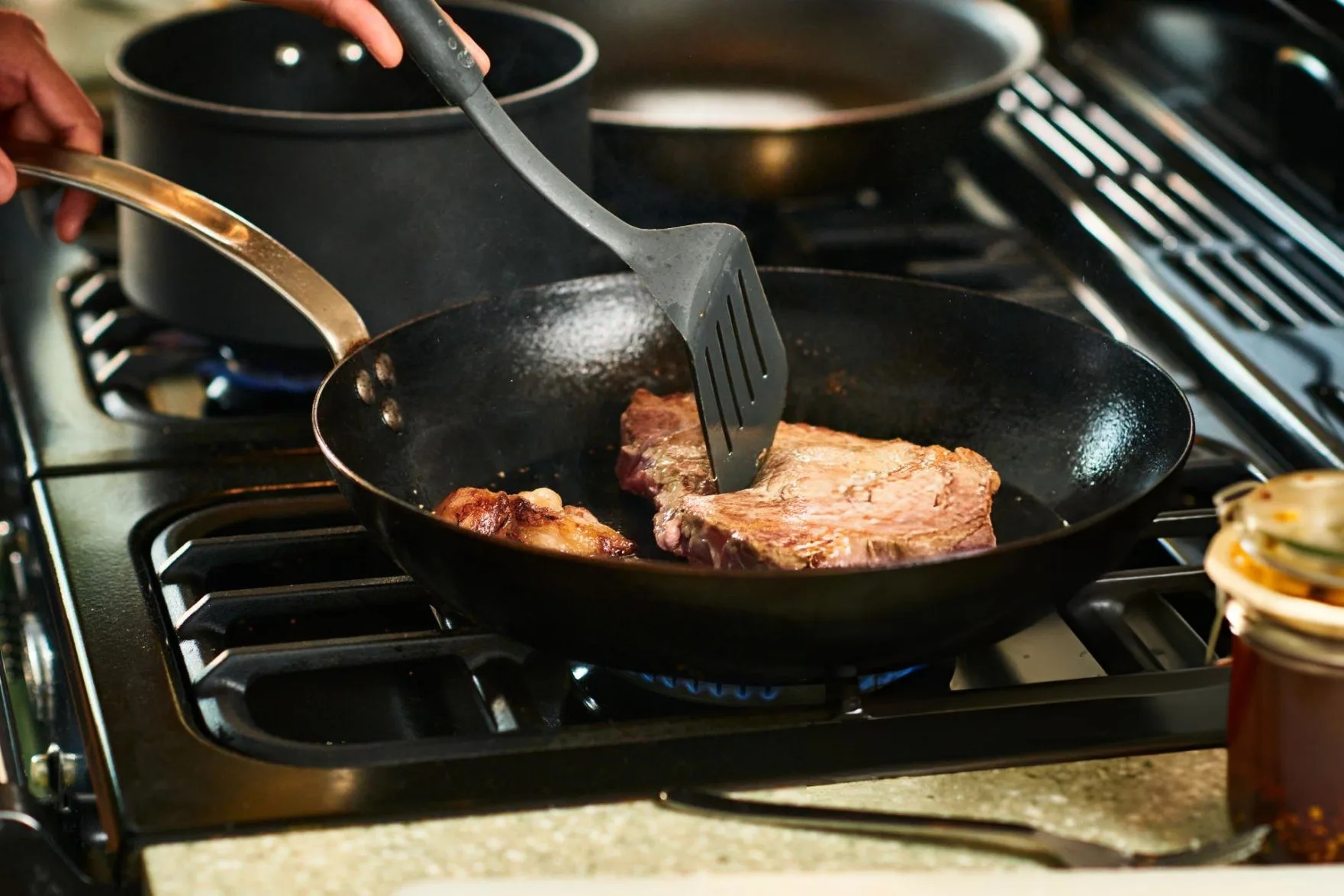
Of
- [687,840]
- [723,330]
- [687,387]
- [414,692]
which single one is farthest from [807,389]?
[687,840]

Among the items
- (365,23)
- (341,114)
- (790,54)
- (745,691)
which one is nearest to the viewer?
(745,691)

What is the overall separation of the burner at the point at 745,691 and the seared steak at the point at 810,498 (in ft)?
0.25

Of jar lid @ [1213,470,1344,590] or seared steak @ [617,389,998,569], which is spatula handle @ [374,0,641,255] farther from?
jar lid @ [1213,470,1344,590]

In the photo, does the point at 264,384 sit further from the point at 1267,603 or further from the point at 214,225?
the point at 1267,603

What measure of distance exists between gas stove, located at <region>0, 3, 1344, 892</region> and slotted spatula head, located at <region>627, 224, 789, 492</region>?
8.6 inches

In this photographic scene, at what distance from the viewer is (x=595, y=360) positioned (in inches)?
52.3

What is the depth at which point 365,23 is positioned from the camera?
47.8 inches

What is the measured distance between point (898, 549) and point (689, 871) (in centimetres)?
32

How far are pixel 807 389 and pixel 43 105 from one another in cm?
72

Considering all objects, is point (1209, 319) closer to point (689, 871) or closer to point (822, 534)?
point (822, 534)

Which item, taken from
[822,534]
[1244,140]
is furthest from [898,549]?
[1244,140]

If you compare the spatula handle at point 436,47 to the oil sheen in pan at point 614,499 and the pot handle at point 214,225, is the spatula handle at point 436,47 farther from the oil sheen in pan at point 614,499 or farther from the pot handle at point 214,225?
the oil sheen in pan at point 614,499

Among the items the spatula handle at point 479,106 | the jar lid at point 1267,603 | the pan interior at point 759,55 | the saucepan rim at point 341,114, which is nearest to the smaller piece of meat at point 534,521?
the spatula handle at point 479,106

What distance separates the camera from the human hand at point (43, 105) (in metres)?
1.36
